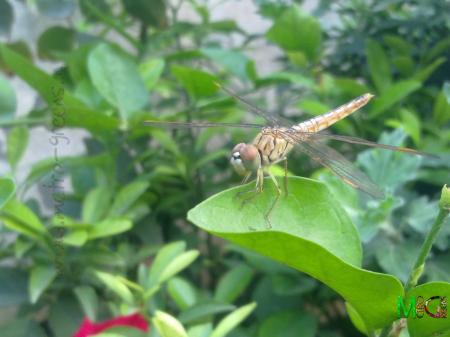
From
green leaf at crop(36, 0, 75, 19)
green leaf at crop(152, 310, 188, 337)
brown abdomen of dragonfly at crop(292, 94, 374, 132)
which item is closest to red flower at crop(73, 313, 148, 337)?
green leaf at crop(152, 310, 188, 337)

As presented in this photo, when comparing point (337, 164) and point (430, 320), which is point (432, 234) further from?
point (337, 164)

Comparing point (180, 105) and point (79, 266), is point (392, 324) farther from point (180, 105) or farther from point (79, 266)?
point (180, 105)

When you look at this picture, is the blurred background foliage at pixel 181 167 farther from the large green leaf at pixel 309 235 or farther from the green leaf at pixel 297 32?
the large green leaf at pixel 309 235

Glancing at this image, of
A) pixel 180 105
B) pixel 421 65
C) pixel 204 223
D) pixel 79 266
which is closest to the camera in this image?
pixel 204 223

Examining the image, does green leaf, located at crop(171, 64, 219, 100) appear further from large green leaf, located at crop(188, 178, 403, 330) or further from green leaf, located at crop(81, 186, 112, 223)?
large green leaf, located at crop(188, 178, 403, 330)

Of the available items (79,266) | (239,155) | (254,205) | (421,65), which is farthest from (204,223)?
(421,65)

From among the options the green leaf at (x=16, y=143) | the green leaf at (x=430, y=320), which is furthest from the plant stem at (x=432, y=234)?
the green leaf at (x=16, y=143)
